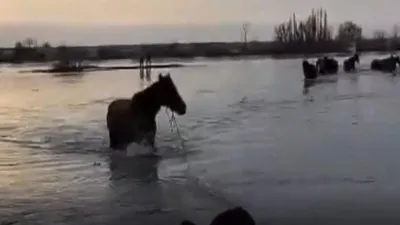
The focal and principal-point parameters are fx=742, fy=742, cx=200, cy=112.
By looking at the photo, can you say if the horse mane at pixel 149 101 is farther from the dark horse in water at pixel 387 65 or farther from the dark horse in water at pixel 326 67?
the dark horse in water at pixel 387 65

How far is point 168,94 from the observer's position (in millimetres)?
12039

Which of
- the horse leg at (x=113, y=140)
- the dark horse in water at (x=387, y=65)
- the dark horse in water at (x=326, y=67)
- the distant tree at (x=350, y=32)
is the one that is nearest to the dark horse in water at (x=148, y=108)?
the horse leg at (x=113, y=140)

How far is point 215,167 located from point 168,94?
62.7 inches

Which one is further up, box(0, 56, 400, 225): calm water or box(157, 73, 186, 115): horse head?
box(157, 73, 186, 115): horse head

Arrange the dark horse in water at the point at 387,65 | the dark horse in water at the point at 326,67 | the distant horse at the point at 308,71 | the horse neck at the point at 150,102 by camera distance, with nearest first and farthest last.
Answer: the horse neck at the point at 150,102
the distant horse at the point at 308,71
the dark horse in water at the point at 326,67
the dark horse in water at the point at 387,65

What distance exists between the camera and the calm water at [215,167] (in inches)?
331

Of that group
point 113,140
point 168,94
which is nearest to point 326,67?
point 113,140

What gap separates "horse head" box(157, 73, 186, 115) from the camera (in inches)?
473

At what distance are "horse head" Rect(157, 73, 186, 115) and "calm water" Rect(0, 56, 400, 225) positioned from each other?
86 centimetres

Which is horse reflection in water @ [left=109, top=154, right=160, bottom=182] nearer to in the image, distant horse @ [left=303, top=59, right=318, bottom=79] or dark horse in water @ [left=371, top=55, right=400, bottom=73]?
distant horse @ [left=303, top=59, right=318, bottom=79]

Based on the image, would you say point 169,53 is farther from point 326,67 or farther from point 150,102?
point 150,102

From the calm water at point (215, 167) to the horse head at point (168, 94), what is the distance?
0.86 m

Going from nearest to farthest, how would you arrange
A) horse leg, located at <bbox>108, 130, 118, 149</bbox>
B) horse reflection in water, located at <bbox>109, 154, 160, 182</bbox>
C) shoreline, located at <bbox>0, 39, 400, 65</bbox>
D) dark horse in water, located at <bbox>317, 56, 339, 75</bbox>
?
Result: 1. horse reflection in water, located at <bbox>109, 154, 160, 182</bbox>
2. horse leg, located at <bbox>108, 130, 118, 149</bbox>
3. dark horse in water, located at <bbox>317, 56, 339, 75</bbox>
4. shoreline, located at <bbox>0, 39, 400, 65</bbox>

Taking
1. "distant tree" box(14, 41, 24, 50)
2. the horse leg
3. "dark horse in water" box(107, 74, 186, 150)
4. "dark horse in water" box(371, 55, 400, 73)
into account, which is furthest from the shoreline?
"dark horse in water" box(107, 74, 186, 150)
